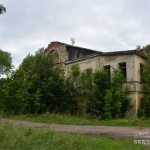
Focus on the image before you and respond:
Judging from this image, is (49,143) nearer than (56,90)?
Yes

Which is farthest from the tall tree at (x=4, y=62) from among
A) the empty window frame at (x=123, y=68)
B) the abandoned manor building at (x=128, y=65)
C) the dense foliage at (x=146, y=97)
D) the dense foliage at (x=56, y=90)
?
the dense foliage at (x=146, y=97)

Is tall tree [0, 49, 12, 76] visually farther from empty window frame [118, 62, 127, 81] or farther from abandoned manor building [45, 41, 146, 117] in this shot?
empty window frame [118, 62, 127, 81]

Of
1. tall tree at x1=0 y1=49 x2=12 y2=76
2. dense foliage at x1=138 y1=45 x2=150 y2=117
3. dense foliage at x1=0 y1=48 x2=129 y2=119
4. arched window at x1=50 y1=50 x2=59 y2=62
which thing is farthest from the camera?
tall tree at x1=0 y1=49 x2=12 y2=76

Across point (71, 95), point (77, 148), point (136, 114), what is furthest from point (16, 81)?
point (77, 148)

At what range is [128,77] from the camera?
24.5 metres

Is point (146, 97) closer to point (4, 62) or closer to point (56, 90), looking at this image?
point (56, 90)

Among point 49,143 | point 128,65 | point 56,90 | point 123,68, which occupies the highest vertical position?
point 128,65

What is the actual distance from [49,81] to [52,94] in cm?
117

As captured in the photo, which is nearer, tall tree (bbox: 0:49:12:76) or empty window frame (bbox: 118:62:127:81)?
empty window frame (bbox: 118:62:127:81)

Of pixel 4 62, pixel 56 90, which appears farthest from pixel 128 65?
pixel 4 62

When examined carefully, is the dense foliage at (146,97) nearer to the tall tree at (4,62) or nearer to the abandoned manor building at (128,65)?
the abandoned manor building at (128,65)

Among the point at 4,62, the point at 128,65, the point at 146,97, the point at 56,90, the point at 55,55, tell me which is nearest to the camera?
the point at 146,97

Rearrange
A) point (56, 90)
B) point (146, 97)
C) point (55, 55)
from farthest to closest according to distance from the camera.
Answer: point (55, 55) → point (56, 90) → point (146, 97)

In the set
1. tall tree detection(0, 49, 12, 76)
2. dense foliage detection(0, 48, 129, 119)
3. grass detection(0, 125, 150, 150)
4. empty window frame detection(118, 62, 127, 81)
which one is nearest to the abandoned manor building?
empty window frame detection(118, 62, 127, 81)
